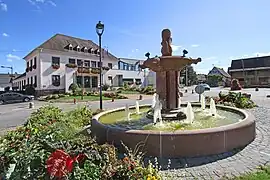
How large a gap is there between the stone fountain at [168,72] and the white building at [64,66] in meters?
30.8

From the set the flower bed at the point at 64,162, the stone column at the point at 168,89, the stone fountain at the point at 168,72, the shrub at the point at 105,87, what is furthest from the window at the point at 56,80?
the flower bed at the point at 64,162

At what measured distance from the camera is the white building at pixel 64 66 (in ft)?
118

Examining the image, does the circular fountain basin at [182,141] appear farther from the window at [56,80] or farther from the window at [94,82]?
the window at [94,82]

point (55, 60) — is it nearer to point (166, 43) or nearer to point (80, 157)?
point (166, 43)

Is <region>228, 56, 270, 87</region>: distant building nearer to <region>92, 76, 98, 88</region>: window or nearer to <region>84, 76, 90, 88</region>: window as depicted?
<region>92, 76, 98, 88</region>: window

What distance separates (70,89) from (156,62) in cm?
→ 3268

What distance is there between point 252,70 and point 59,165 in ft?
248

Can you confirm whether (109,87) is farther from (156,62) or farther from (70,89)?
(156,62)

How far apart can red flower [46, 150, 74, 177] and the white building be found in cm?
3510

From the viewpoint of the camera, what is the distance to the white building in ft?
118

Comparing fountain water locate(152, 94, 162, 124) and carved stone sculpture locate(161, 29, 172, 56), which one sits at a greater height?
carved stone sculpture locate(161, 29, 172, 56)

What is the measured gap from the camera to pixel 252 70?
224 ft

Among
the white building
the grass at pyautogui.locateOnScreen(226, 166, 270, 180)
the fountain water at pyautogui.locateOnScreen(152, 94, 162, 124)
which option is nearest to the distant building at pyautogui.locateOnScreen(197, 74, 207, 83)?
the white building

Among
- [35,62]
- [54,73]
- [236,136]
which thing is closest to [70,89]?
[54,73]
